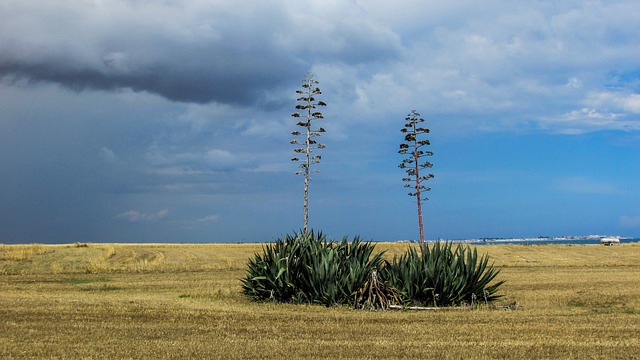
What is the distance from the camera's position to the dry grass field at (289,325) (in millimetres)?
12688

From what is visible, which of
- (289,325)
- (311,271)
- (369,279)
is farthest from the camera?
(311,271)

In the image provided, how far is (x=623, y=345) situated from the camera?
13570 millimetres

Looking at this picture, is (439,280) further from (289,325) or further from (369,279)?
(289,325)

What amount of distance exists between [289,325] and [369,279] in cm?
470

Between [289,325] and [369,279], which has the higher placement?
[369,279]

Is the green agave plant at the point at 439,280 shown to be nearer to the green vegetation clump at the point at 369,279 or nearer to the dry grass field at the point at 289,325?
the green vegetation clump at the point at 369,279

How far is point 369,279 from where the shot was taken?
20.4 m

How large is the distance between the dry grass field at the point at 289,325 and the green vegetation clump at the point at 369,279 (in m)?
0.84

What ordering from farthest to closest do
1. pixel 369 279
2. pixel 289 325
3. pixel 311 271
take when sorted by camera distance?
pixel 311 271 < pixel 369 279 < pixel 289 325

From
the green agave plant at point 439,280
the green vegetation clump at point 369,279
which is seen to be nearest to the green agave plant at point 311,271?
the green vegetation clump at point 369,279

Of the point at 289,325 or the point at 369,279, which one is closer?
the point at 289,325

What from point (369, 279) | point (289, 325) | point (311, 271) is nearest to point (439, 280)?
point (369, 279)

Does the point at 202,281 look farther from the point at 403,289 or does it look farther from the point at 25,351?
the point at 25,351

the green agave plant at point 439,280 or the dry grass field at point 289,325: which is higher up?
the green agave plant at point 439,280
